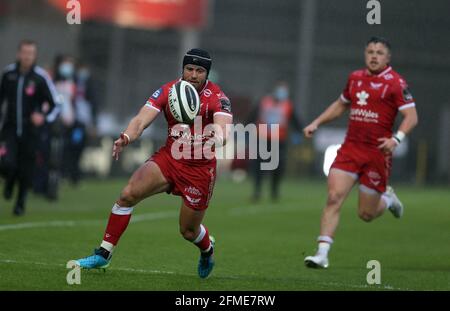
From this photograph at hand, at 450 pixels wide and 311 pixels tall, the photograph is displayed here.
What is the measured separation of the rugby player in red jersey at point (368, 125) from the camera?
1261 centimetres

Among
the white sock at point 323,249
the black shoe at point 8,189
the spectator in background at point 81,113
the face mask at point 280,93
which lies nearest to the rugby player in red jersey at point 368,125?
the white sock at point 323,249

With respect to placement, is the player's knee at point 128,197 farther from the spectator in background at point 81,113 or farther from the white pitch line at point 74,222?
the spectator in background at point 81,113

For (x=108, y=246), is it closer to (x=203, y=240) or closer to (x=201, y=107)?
(x=203, y=240)

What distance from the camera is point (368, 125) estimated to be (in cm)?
1286

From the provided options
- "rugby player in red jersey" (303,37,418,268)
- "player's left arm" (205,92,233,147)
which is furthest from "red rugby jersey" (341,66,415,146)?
"player's left arm" (205,92,233,147)

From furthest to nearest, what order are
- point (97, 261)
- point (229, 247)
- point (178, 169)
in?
point (229, 247) < point (178, 169) < point (97, 261)

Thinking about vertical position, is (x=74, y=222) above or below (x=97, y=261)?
below

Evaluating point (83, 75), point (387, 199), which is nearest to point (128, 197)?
point (387, 199)

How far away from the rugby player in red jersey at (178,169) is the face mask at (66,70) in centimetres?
1261

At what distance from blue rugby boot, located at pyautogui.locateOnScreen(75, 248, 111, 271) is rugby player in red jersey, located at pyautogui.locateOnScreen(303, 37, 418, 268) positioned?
8.98 feet

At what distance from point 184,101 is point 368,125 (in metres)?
3.21

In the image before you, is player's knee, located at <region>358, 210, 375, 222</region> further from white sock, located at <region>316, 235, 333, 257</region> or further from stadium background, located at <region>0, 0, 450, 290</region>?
stadium background, located at <region>0, 0, 450, 290</region>

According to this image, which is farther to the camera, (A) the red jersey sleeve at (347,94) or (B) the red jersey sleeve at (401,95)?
(A) the red jersey sleeve at (347,94)
